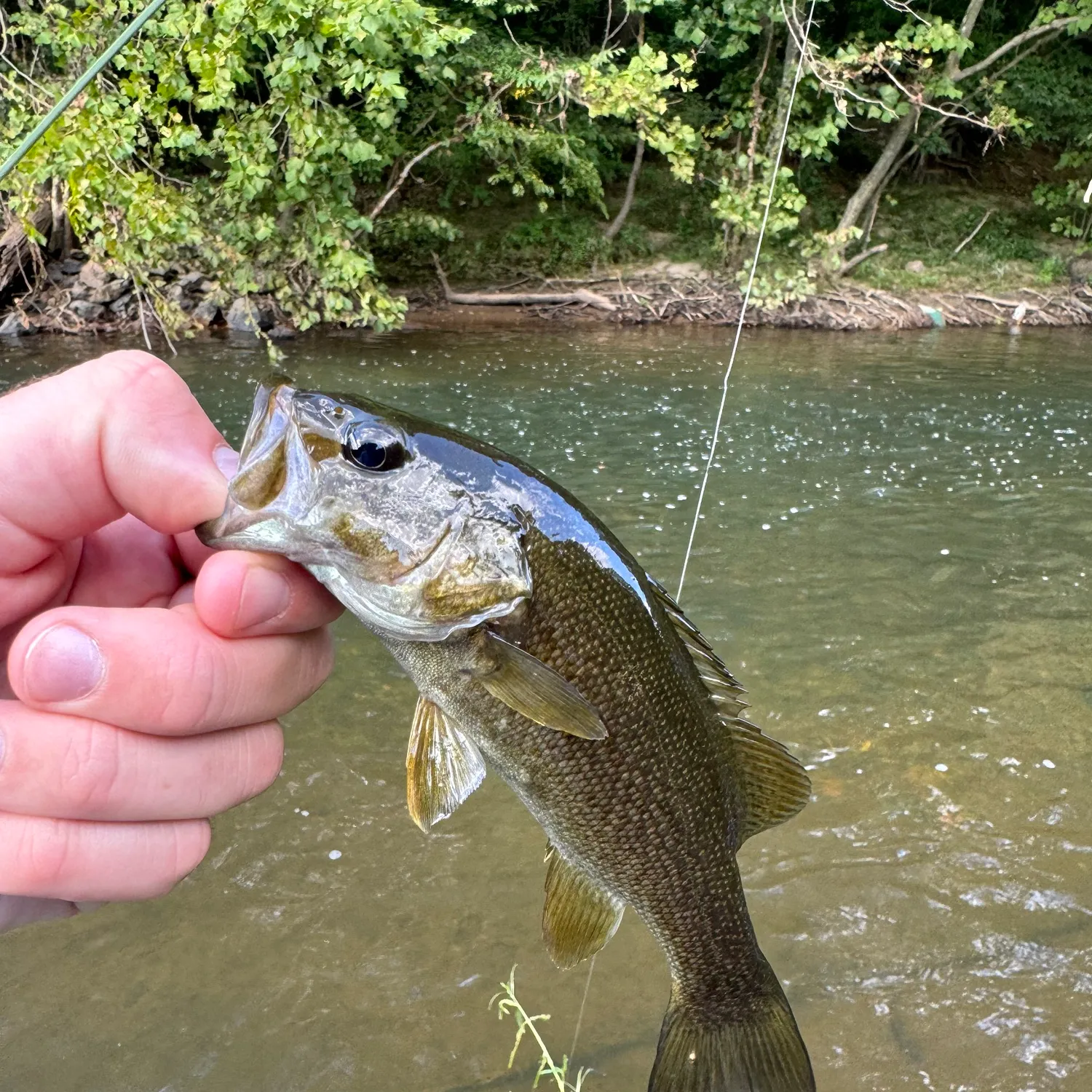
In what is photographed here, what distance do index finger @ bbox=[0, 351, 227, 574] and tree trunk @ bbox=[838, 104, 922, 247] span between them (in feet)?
70.2

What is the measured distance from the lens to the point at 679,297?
62.5 feet

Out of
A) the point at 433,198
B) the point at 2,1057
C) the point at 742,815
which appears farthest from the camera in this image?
the point at 433,198

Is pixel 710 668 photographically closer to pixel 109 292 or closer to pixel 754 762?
pixel 754 762

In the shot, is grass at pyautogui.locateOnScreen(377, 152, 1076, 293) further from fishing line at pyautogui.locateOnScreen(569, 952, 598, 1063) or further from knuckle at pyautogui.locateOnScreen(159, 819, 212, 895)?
knuckle at pyautogui.locateOnScreen(159, 819, 212, 895)

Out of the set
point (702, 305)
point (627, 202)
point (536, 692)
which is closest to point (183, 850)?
point (536, 692)

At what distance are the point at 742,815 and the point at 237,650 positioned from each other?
1.16 meters

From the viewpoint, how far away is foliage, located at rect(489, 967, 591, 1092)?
2828 mm

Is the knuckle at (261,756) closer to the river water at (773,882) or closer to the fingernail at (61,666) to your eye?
the fingernail at (61,666)

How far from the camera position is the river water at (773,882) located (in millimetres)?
3244

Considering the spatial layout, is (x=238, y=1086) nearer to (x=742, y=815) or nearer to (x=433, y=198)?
(x=742, y=815)

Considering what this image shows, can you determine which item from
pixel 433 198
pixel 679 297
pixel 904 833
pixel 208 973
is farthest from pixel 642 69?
pixel 208 973

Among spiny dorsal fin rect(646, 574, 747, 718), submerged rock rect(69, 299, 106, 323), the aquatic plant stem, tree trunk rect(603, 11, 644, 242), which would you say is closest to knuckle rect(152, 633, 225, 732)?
spiny dorsal fin rect(646, 574, 747, 718)

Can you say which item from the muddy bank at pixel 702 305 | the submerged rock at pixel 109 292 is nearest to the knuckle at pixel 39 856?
→ the submerged rock at pixel 109 292

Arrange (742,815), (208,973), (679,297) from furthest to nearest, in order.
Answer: (679,297) < (208,973) < (742,815)
